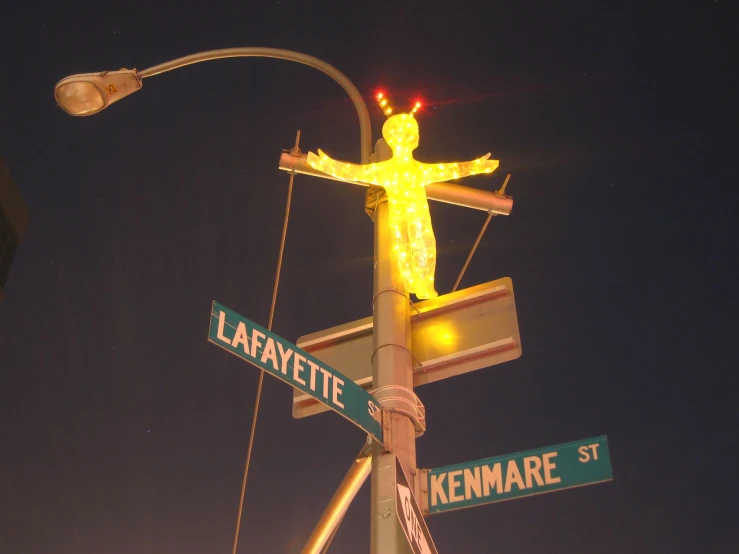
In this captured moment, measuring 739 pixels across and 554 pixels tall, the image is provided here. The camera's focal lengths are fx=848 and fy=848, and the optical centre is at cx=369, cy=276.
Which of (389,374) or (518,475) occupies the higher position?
(389,374)

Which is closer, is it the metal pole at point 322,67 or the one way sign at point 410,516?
the one way sign at point 410,516

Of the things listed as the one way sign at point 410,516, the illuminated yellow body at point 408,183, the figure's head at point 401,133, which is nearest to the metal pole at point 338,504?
the one way sign at point 410,516

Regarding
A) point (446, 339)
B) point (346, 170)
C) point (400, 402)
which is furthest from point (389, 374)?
point (346, 170)

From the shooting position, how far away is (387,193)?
18.4 ft

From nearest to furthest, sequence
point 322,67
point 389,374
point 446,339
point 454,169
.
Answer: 1. point 389,374
2. point 446,339
3. point 454,169
4. point 322,67

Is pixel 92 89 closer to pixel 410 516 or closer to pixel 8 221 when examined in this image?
pixel 410 516

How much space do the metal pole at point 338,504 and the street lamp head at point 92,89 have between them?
4032 mm

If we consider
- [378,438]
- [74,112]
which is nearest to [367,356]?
[378,438]

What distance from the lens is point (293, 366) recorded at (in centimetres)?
437

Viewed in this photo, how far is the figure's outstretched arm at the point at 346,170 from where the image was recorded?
18.5 feet

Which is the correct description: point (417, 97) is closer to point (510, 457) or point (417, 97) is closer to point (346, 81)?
point (346, 81)

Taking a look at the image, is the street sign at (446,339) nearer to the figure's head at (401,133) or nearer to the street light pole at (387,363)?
the street light pole at (387,363)

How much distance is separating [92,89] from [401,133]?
106 inches

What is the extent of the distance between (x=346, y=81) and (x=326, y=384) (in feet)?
8.90
